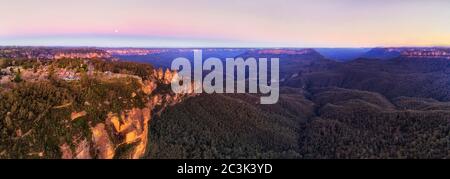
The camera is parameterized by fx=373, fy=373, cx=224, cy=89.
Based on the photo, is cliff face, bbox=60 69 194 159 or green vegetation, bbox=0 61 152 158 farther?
cliff face, bbox=60 69 194 159

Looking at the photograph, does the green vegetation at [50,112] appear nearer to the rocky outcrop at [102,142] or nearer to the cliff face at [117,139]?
the cliff face at [117,139]

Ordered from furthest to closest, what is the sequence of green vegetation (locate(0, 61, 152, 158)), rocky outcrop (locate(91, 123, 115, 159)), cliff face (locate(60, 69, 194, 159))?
rocky outcrop (locate(91, 123, 115, 159))
cliff face (locate(60, 69, 194, 159))
green vegetation (locate(0, 61, 152, 158))

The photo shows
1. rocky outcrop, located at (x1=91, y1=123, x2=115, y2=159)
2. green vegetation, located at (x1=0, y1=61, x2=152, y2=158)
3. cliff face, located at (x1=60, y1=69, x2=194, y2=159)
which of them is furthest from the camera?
rocky outcrop, located at (x1=91, y1=123, x2=115, y2=159)

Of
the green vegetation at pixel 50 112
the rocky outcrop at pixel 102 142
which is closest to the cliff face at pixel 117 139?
the rocky outcrop at pixel 102 142

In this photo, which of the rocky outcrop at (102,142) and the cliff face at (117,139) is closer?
the cliff face at (117,139)

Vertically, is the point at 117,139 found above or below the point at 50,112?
below

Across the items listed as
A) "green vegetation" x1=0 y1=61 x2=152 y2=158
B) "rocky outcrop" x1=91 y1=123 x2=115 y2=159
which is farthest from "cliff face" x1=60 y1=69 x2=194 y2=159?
"green vegetation" x1=0 y1=61 x2=152 y2=158

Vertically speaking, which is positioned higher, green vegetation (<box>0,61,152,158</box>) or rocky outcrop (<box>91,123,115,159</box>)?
green vegetation (<box>0,61,152,158</box>)

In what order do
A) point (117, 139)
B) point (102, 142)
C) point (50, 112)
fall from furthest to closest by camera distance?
1. point (117, 139)
2. point (102, 142)
3. point (50, 112)

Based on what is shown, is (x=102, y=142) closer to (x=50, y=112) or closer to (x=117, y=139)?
(x=117, y=139)

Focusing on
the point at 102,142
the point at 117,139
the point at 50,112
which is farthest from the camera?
the point at 117,139

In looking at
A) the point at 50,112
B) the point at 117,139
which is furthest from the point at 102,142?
the point at 50,112

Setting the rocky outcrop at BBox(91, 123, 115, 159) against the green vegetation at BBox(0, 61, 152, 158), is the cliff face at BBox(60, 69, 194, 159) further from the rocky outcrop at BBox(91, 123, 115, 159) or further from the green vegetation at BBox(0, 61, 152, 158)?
the green vegetation at BBox(0, 61, 152, 158)

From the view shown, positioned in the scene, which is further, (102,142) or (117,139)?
(117,139)
